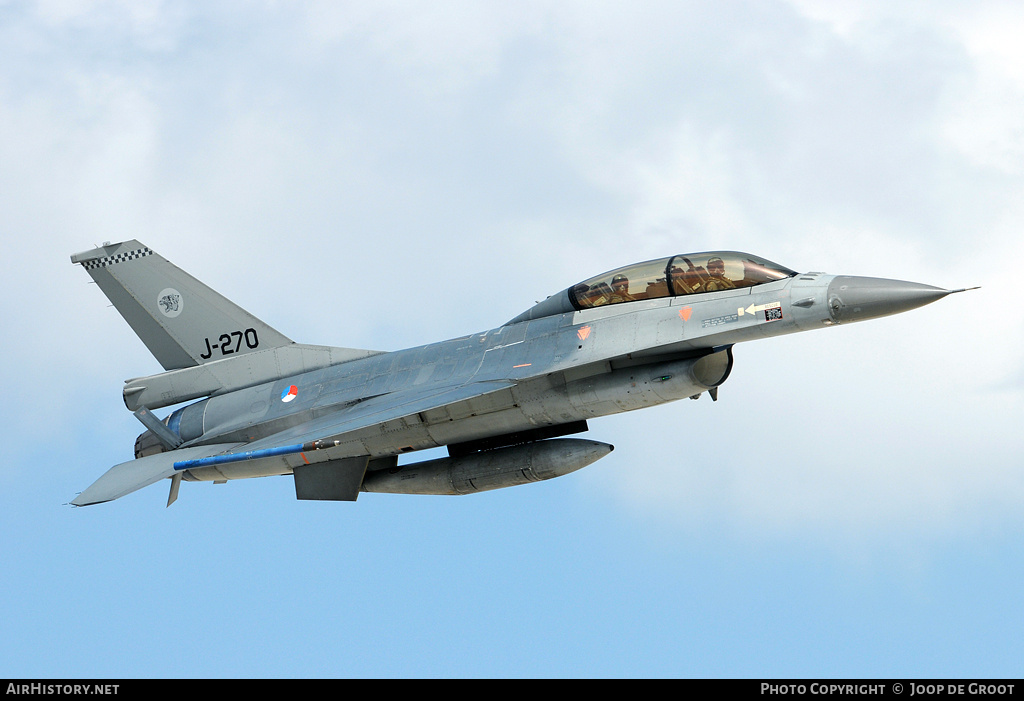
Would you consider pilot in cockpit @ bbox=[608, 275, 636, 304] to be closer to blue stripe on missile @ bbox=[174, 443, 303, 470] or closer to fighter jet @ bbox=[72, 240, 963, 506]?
fighter jet @ bbox=[72, 240, 963, 506]

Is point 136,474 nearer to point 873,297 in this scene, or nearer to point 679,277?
point 679,277

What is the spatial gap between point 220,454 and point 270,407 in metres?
1.35

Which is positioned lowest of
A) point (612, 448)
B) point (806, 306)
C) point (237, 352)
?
point (612, 448)

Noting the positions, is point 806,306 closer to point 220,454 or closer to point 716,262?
point 716,262

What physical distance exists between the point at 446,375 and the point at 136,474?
529 centimetres

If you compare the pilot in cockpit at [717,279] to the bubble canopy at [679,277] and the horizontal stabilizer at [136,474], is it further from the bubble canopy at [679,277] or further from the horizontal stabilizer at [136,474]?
the horizontal stabilizer at [136,474]

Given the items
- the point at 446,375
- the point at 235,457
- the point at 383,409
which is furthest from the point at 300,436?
the point at 446,375

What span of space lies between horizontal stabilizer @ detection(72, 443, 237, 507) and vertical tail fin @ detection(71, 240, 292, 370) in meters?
2.19

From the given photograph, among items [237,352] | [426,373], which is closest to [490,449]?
[426,373]

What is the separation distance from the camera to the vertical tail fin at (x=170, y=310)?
21.7 meters

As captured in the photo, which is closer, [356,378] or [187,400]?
[356,378]

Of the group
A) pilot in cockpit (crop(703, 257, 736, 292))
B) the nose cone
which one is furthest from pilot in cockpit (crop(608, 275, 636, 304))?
the nose cone
